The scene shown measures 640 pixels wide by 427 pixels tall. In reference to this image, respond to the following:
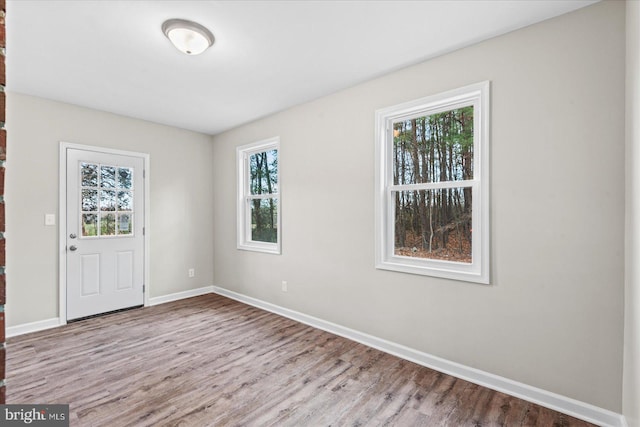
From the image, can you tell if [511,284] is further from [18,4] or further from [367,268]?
[18,4]

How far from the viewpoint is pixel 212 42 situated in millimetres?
2301

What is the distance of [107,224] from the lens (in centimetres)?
384

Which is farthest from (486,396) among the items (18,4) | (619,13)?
(18,4)

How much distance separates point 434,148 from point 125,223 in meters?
3.80

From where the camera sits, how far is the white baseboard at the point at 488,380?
1868 mm

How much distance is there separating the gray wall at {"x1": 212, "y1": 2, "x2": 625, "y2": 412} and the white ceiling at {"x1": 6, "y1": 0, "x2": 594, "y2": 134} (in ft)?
0.73

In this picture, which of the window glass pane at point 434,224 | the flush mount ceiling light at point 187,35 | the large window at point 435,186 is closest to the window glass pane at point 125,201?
the flush mount ceiling light at point 187,35

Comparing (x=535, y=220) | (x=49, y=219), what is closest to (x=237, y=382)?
(x=535, y=220)

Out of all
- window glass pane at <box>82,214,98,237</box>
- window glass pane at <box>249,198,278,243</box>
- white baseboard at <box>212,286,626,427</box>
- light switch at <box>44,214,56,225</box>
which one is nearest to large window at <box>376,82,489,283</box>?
white baseboard at <box>212,286,626,427</box>

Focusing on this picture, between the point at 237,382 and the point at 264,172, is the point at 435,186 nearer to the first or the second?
the point at 237,382

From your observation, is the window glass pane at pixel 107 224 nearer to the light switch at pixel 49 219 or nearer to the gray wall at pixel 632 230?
the light switch at pixel 49 219

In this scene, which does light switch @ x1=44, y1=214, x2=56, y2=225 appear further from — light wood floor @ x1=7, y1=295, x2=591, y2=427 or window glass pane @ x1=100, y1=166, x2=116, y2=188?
light wood floor @ x1=7, y1=295, x2=591, y2=427

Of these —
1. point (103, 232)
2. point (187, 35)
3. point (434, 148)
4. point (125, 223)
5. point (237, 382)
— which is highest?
point (187, 35)

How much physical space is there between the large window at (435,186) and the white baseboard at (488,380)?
0.69 metres
